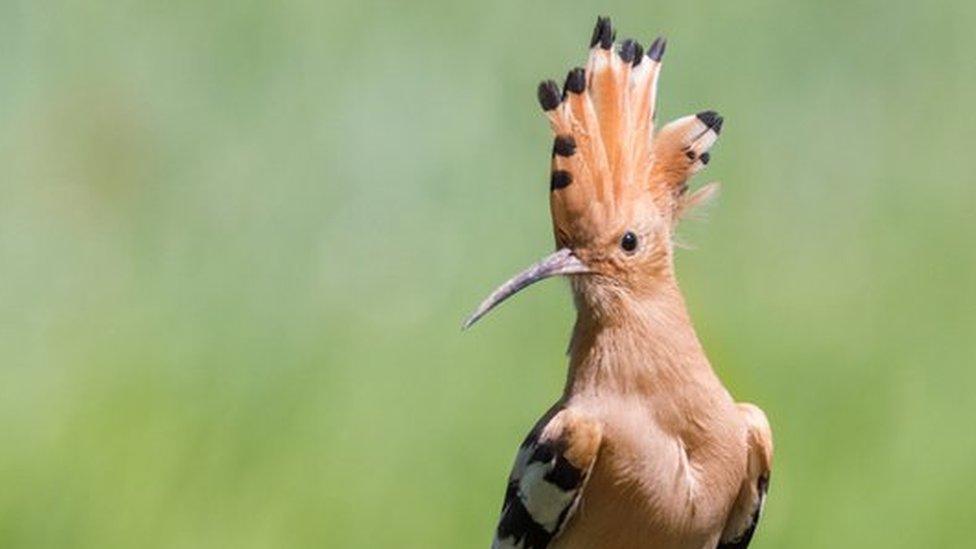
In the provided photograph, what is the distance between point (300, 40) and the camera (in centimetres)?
534

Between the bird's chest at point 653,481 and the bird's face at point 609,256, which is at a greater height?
the bird's face at point 609,256

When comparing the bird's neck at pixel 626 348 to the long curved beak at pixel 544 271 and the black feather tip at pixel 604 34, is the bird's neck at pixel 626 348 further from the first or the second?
the black feather tip at pixel 604 34

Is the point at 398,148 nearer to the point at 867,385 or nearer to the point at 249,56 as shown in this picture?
the point at 249,56

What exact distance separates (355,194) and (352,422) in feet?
2.53

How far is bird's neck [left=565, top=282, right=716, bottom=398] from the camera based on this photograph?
2.94m

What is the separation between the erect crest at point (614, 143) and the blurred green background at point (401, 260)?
116 centimetres

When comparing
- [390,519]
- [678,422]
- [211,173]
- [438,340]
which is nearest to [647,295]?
[678,422]

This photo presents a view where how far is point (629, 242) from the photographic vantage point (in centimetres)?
294

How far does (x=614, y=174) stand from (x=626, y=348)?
0.56 ft

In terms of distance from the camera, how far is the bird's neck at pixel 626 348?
2938mm

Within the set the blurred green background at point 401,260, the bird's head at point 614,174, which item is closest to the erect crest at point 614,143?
the bird's head at point 614,174

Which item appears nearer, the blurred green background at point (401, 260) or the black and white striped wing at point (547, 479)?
the black and white striped wing at point (547, 479)

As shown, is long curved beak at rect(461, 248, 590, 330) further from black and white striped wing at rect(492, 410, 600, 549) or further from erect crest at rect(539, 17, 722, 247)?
black and white striped wing at rect(492, 410, 600, 549)

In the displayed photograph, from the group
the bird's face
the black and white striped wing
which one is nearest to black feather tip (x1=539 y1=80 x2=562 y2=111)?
the bird's face
